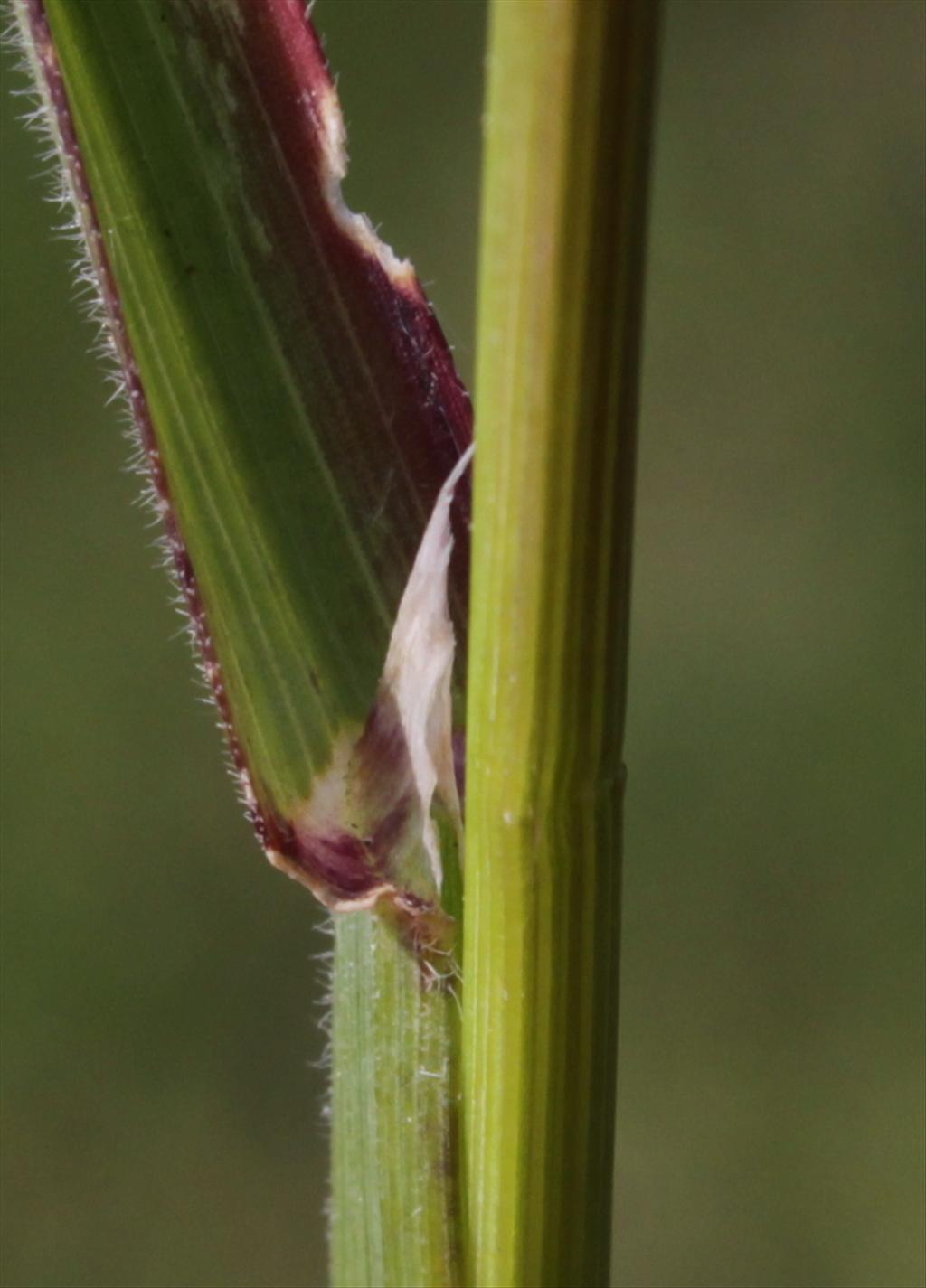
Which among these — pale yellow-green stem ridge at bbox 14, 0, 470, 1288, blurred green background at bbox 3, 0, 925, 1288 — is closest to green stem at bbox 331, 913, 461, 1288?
pale yellow-green stem ridge at bbox 14, 0, 470, 1288

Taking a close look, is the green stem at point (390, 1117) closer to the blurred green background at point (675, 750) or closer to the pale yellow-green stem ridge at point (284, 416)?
the pale yellow-green stem ridge at point (284, 416)

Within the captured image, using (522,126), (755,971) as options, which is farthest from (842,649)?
(522,126)

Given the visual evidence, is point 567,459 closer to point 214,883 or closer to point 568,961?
point 568,961

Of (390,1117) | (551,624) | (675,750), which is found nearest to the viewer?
(551,624)

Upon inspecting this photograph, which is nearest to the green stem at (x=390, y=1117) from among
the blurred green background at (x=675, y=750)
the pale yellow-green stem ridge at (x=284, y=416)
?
the pale yellow-green stem ridge at (x=284, y=416)

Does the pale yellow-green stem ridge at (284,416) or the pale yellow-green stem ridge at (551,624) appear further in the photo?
the pale yellow-green stem ridge at (284,416)

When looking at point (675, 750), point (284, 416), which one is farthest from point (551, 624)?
point (675, 750)

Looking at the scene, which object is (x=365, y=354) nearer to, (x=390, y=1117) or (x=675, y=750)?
(x=390, y=1117)
